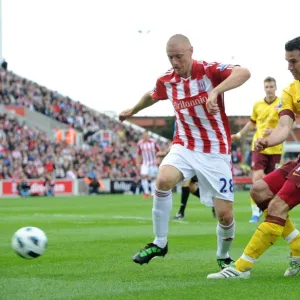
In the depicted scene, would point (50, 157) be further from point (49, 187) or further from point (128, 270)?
point (128, 270)

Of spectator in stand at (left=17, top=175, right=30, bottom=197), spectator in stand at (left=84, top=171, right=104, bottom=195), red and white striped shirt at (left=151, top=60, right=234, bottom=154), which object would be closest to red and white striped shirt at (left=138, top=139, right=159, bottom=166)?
spectator in stand at (left=17, top=175, right=30, bottom=197)

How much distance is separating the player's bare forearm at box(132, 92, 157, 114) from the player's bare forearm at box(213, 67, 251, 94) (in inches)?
53.6

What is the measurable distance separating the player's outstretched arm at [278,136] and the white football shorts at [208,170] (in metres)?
0.88

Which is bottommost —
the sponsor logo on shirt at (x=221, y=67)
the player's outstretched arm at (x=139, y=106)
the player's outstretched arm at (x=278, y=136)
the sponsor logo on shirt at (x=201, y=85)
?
the player's outstretched arm at (x=278, y=136)

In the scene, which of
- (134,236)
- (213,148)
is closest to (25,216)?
(134,236)

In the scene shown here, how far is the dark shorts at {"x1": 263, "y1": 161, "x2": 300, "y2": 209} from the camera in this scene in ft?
23.7

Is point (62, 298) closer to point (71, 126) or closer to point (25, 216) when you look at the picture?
point (25, 216)

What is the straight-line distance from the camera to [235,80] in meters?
7.69

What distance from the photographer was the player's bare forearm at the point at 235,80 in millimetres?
7646

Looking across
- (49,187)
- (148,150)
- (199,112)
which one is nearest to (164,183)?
(199,112)

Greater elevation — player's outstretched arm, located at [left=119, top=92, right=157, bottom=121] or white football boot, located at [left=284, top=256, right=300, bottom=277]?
player's outstretched arm, located at [left=119, top=92, right=157, bottom=121]

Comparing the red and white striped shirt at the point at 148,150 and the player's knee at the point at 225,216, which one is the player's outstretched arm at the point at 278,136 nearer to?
the player's knee at the point at 225,216

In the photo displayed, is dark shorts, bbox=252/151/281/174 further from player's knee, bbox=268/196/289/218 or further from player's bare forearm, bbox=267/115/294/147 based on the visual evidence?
player's knee, bbox=268/196/289/218

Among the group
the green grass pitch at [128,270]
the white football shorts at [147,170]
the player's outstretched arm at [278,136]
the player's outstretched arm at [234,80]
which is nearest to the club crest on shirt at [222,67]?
the player's outstretched arm at [234,80]
